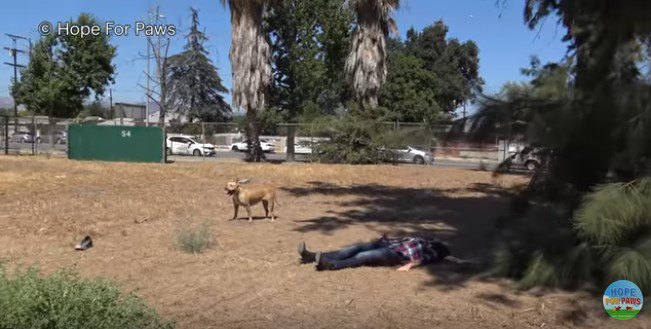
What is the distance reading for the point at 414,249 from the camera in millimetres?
7016

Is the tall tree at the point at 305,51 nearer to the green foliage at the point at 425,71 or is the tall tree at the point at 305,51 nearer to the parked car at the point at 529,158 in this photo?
the green foliage at the point at 425,71

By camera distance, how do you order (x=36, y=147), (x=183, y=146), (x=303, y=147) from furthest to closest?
(x=183, y=146)
(x=36, y=147)
(x=303, y=147)

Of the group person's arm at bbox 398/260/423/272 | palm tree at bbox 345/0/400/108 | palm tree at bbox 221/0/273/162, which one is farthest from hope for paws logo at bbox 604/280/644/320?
palm tree at bbox 221/0/273/162

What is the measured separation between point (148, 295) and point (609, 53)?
16.3 feet

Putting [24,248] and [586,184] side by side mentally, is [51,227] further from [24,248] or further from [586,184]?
[586,184]

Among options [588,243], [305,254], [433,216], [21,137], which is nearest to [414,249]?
[305,254]

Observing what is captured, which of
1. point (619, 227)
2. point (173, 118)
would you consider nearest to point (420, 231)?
point (619, 227)

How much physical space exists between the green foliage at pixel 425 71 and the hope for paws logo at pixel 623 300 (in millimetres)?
41837

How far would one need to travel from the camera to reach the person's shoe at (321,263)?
664cm

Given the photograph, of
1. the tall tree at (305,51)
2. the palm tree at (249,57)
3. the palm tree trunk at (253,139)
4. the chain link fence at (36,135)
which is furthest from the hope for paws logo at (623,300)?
the tall tree at (305,51)

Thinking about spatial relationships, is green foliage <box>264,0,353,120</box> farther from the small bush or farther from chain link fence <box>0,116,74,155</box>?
the small bush

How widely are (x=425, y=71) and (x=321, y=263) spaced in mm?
54579

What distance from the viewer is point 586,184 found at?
19.7ft

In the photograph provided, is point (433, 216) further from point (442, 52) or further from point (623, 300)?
point (442, 52)
